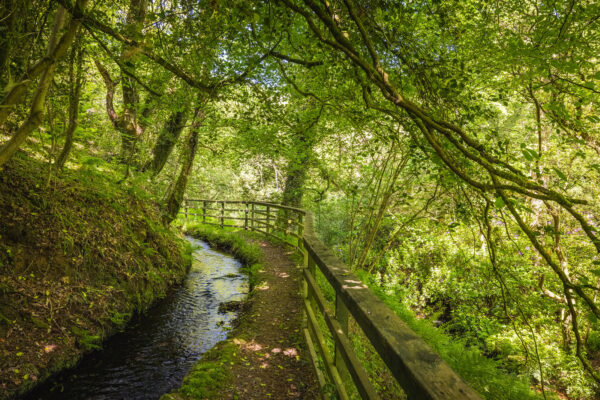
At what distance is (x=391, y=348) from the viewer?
122cm

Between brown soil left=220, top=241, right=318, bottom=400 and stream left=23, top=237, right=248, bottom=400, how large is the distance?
73cm

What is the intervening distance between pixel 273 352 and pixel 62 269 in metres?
3.43

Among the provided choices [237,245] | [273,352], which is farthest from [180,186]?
[273,352]

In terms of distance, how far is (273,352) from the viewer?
3980 mm

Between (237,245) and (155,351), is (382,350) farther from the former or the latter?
(237,245)

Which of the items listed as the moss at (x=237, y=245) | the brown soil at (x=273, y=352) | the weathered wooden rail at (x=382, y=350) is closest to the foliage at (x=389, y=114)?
the weathered wooden rail at (x=382, y=350)

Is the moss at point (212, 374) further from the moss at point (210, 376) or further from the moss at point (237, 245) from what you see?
the moss at point (237, 245)

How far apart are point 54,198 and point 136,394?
358 cm

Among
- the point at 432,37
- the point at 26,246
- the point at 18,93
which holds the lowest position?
the point at 26,246

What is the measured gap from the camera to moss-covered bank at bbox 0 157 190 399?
3891 mm

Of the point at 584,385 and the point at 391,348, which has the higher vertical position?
the point at 391,348

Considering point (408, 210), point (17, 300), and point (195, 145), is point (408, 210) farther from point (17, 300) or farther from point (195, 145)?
point (17, 300)

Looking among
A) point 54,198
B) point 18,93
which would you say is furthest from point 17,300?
point 18,93

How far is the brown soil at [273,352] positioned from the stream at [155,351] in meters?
0.73
